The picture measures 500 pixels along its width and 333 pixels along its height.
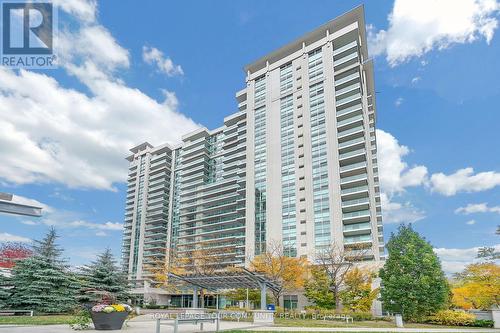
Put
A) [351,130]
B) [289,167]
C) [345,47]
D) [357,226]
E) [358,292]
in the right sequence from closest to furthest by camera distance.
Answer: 1. [358,292]
2. [357,226]
3. [351,130]
4. [289,167]
5. [345,47]

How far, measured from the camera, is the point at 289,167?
227ft

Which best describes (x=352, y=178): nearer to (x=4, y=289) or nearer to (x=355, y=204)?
(x=355, y=204)

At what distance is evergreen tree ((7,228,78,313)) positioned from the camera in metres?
31.6

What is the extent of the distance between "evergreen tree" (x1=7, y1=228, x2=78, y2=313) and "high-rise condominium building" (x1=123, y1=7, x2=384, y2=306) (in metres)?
37.5

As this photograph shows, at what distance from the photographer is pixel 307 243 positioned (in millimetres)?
60656

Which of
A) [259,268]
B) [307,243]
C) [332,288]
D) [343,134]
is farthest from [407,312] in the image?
[343,134]

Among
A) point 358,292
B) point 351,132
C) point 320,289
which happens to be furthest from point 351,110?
point 320,289

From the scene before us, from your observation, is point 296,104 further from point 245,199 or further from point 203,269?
point 203,269

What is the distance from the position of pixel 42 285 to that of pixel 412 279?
34.2 metres

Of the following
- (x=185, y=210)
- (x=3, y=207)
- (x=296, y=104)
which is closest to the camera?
(x=3, y=207)

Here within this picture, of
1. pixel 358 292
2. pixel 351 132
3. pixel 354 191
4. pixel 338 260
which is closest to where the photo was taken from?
pixel 358 292

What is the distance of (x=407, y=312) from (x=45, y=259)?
34.6m

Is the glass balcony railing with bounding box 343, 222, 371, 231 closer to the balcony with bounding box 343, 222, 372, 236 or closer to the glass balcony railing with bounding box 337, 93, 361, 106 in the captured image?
the balcony with bounding box 343, 222, 372, 236

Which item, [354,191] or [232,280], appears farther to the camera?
[354,191]
